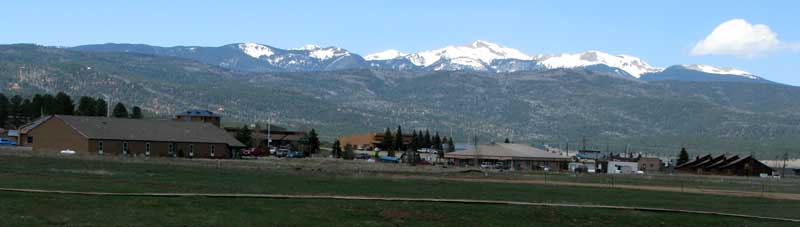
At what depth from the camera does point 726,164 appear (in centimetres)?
17875

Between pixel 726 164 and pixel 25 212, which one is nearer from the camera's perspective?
pixel 25 212

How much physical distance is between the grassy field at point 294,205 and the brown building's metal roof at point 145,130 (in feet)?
141

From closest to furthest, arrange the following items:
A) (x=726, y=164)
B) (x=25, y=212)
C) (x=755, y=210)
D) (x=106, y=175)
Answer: (x=25, y=212), (x=755, y=210), (x=106, y=175), (x=726, y=164)

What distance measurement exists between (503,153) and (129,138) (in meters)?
83.7

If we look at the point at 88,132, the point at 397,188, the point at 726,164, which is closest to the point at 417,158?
the point at 726,164

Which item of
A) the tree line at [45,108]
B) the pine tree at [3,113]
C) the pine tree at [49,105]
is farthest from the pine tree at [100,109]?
the pine tree at [3,113]

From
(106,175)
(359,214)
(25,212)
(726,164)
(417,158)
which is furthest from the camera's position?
(726,164)

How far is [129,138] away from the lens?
374 ft

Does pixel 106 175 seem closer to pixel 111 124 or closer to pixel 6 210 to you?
pixel 6 210

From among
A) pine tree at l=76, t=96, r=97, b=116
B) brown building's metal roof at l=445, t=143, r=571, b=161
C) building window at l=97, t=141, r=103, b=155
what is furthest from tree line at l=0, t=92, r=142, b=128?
brown building's metal roof at l=445, t=143, r=571, b=161

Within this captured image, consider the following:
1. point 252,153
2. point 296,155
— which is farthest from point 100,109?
point 252,153

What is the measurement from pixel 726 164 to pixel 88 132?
109146 mm

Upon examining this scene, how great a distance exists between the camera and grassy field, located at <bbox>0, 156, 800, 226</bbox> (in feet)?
124

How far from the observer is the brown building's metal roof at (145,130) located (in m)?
112
